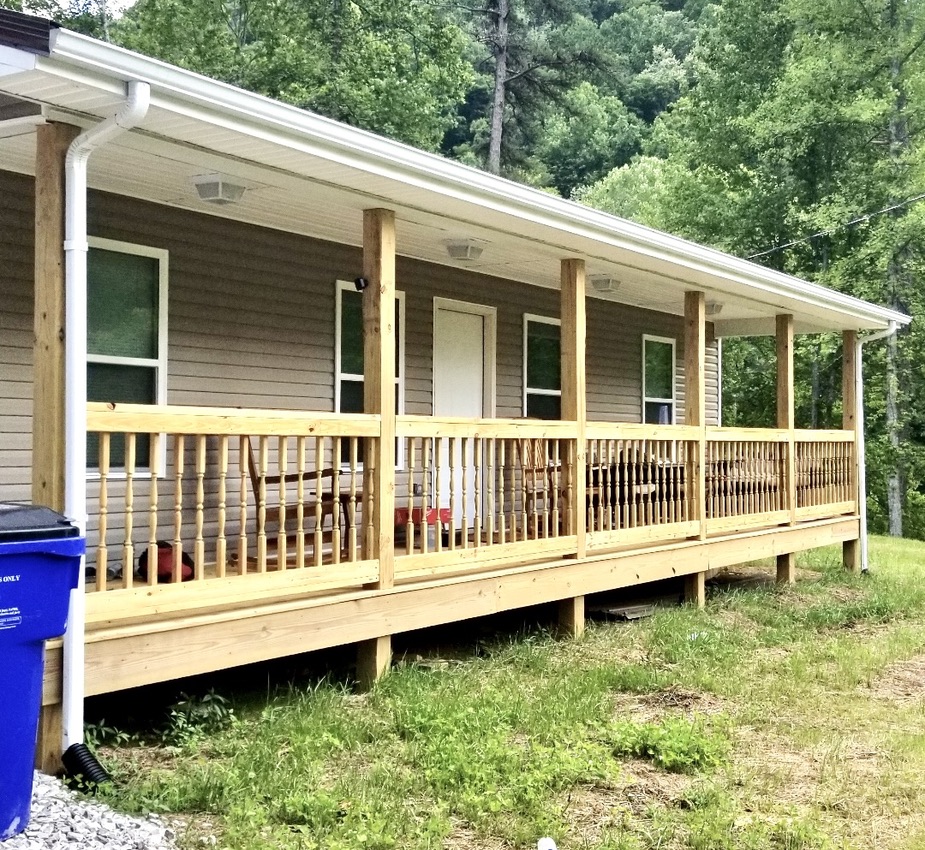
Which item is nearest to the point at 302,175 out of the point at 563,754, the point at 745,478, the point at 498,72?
the point at 563,754

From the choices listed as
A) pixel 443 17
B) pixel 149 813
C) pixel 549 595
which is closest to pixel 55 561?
pixel 149 813

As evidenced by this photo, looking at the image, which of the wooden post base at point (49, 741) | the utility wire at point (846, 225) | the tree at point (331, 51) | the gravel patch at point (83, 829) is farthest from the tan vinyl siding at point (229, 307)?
the tree at point (331, 51)

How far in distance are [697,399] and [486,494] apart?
9.77 ft

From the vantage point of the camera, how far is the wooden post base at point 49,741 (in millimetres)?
4527

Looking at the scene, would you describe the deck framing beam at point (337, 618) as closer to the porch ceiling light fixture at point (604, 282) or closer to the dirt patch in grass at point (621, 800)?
the dirt patch in grass at point (621, 800)

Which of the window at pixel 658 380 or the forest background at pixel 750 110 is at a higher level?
the forest background at pixel 750 110

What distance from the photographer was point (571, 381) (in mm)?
8094

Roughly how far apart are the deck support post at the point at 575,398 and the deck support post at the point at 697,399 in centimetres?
192

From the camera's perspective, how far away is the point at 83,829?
3.88 m

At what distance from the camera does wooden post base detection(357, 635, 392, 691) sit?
6441 mm

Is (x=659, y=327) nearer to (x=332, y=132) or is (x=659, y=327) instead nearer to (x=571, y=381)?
(x=571, y=381)

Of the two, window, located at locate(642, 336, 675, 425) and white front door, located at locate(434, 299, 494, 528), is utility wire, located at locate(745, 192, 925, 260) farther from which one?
white front door, located at locate(434, 299, 494, 528)

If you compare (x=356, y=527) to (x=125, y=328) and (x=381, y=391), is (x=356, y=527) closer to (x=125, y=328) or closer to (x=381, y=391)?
(x=381, y=391)

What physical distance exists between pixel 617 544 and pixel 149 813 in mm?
5093
